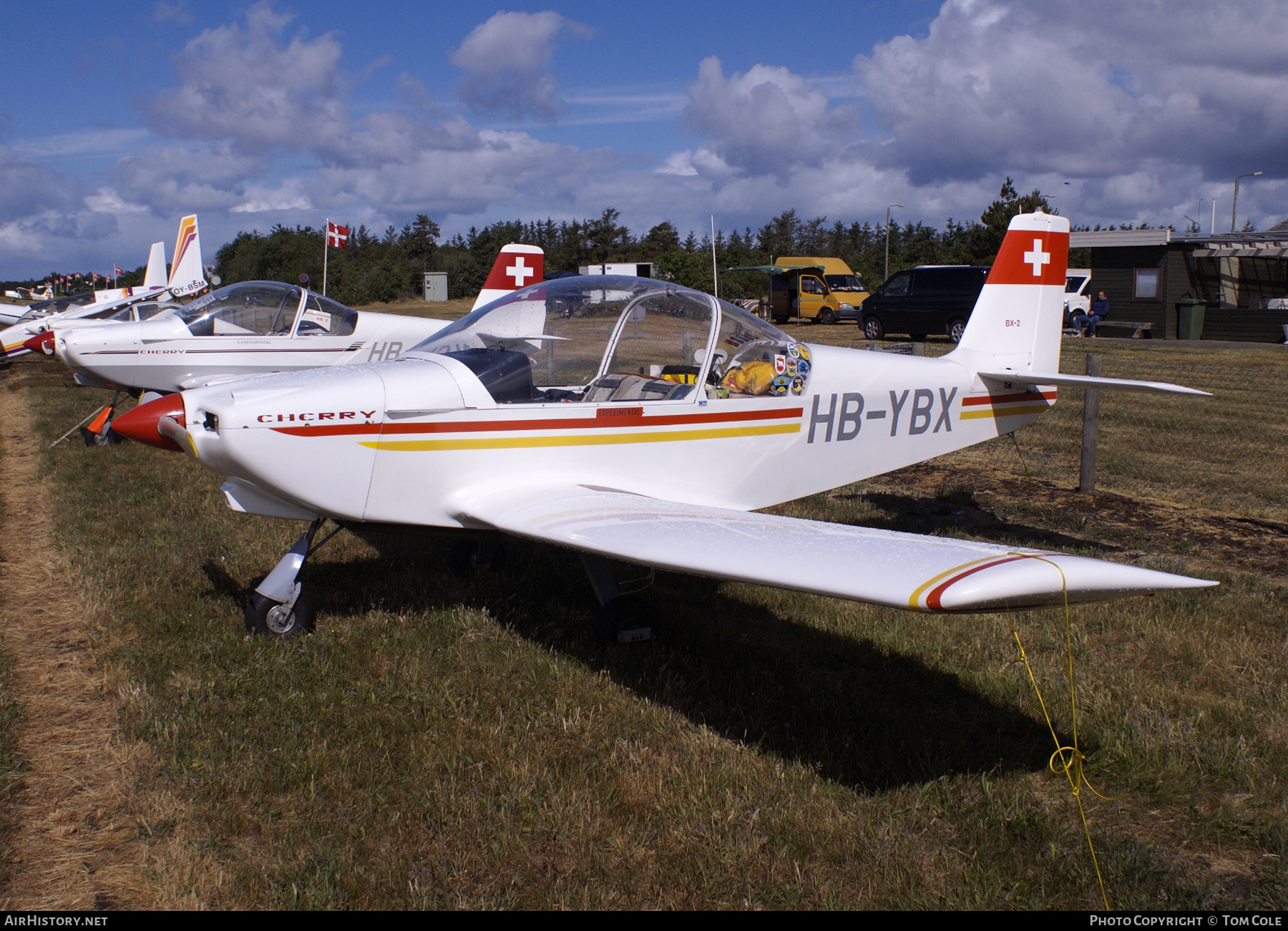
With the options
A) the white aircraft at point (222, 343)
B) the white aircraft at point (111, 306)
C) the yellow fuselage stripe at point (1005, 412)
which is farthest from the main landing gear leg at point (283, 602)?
the white aircraft at point (111, 306)

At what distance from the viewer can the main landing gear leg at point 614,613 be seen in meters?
4.40

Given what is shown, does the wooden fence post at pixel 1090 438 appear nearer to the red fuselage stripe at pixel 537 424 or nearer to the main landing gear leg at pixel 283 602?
the red fuselage stripe at pixel 537 424

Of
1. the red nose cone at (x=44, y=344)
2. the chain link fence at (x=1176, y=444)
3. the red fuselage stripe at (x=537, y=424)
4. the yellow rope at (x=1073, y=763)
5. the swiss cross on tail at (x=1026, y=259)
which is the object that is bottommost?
the yellow rope at (x=1073, y=763)

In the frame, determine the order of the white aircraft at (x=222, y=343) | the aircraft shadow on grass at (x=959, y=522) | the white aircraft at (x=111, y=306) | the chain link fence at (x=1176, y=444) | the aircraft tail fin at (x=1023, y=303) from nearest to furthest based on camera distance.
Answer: the aircraft tail fin at (x=1023, y=303) < the aircraft shadow on grass at (x=959, y=522) < the chain link fence at (x=1176, y=444) < the white aircraft at (x=222, y=343) < the white aircraft at (x=111, y=306)

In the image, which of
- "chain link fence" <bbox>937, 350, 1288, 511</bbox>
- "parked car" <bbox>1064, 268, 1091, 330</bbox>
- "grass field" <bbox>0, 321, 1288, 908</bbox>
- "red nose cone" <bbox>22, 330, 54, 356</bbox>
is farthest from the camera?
"parked car" <bbox>1064, 268, 1091, 330</bbox>

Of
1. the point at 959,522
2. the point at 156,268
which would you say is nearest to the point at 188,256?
the point at 156,268

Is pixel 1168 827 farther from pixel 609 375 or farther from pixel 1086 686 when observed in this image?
pixel 609 375

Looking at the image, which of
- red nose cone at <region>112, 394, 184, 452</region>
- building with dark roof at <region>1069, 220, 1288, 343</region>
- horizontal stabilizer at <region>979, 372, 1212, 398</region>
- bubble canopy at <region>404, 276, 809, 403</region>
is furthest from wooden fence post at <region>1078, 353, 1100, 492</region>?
building with dark roof at <region>1069, 220, 1288, 343</region>

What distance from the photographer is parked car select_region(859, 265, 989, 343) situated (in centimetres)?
Result: 2061

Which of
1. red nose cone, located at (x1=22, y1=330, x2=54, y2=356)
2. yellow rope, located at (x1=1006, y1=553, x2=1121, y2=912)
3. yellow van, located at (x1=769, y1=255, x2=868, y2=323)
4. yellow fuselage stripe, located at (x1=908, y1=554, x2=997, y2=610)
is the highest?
yellow van, located at (x1=769, y1=255, x2=868, y2=323)

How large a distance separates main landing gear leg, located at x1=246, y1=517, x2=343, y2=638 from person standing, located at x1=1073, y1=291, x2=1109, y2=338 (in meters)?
24.0

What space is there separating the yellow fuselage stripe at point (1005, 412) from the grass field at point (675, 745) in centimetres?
150

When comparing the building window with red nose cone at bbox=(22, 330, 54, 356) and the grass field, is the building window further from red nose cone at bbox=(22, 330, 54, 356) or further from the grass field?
red nose cone at bbox=(22, 330, 54, 356)

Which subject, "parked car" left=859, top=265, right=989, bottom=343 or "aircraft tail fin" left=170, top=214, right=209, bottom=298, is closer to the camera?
"aircraft tail fin" left=170, top=214, right=209, bottom=298
